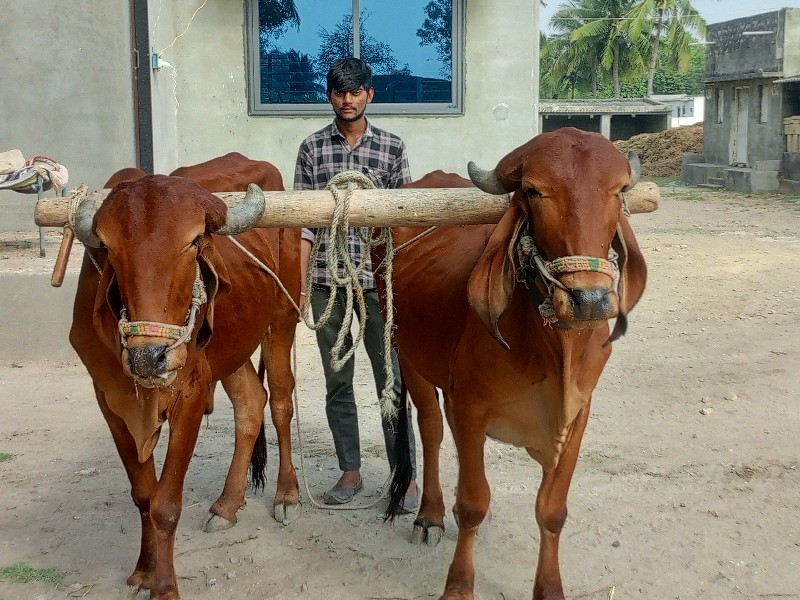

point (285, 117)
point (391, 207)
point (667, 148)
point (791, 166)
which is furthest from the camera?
point (667, 148)

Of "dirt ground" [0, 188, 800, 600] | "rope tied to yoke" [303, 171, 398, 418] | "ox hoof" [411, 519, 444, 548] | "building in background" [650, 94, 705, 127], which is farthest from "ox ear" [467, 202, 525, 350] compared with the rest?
"building in background" [650, 94, 705, 127]

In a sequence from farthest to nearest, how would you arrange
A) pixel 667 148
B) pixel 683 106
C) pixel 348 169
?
pixel 683 106
pixel 667 148
pixel 348 169

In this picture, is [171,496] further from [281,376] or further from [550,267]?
[550,267]

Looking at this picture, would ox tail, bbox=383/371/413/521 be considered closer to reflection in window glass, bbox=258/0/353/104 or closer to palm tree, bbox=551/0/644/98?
reflection in window glass, bbox=258/0/353/104

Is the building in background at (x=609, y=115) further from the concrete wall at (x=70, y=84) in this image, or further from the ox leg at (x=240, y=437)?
the ox leg at (x=240, y=437)

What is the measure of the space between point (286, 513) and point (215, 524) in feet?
1.21

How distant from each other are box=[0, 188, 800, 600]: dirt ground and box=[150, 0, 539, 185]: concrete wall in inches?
107

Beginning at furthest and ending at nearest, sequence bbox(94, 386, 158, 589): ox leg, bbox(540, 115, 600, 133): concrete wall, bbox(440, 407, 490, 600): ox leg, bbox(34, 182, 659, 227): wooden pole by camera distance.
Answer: bbox(540, 115, 600, 133): concrete wall → bbox(94, 386, 158, 589): ox leg → bbox(440, 407, 490, 600): ox leg → bbox(34, 182, 659, 227): wooden pole

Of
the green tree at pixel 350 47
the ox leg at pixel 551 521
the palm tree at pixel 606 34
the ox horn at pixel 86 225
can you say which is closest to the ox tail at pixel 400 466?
the ox leg at pixel 551 521

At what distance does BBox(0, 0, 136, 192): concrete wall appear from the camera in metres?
9.48

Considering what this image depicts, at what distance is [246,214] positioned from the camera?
3.51 meters

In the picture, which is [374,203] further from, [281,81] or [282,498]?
[281,81]

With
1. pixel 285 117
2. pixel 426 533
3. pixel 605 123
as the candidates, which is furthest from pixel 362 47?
pixel 605 123

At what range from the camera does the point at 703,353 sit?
776cm
